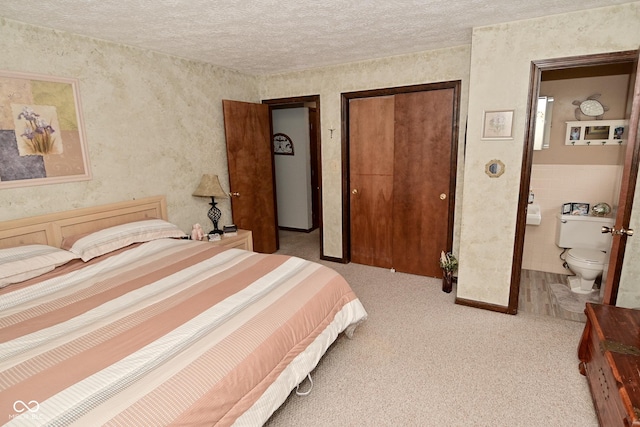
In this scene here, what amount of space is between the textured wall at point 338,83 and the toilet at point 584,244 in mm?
1268

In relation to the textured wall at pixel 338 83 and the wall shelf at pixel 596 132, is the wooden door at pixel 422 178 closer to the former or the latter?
the textured wall at pixel 338 83

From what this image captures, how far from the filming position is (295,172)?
225 inches

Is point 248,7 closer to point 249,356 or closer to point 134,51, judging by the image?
point 134,51

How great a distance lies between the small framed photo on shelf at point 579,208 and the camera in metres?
3.47

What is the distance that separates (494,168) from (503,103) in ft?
1.65

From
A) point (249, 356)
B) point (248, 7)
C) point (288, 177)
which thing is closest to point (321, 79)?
point (248, 7)

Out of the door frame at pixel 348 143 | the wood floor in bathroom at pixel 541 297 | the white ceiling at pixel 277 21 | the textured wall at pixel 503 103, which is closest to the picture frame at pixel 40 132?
the white ceiling at pixel 277 21

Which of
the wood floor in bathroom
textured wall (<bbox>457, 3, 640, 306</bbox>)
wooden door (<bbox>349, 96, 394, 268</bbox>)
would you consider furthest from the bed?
the wood floor in bathroom

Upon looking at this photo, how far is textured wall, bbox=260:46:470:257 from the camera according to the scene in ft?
10.6

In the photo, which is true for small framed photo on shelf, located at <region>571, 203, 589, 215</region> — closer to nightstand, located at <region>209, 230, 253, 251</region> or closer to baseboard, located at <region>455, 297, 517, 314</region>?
baseboard, located at <region>455, 297, 517, 314</region>

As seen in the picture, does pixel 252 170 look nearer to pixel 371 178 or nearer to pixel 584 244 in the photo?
pixel 371 178

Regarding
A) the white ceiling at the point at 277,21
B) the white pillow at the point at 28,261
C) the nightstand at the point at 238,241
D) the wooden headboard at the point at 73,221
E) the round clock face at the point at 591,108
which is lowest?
the nightstand at the point at 238,241

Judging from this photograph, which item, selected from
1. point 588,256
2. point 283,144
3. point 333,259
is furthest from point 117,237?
point 588,256

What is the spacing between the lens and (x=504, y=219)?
9.13ft
